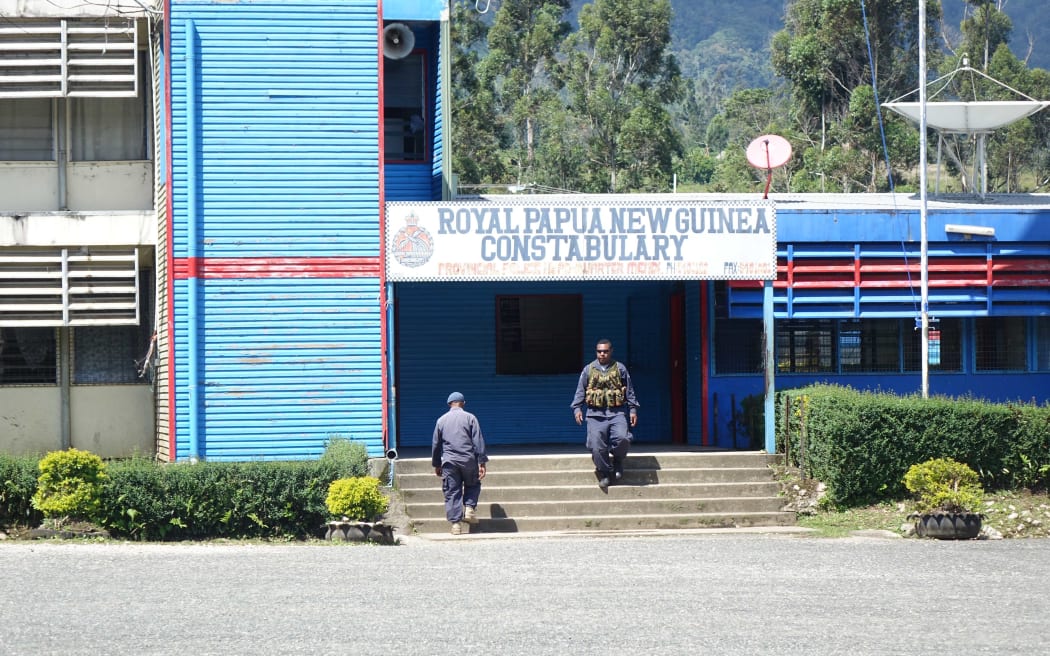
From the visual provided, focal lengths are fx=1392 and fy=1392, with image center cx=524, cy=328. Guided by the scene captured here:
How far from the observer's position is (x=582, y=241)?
686 inches

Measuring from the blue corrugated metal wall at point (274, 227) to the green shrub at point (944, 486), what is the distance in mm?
6568

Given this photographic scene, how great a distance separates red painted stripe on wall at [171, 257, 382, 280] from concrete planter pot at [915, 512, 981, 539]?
733 cm

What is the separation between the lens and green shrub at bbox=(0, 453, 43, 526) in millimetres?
14812

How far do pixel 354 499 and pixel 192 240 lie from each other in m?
4.63

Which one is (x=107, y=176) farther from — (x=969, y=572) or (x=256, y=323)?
(x=969, y=572)

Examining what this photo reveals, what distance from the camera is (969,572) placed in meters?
12.4

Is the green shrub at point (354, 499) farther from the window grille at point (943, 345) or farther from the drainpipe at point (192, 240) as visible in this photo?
the window grille at point (943, 345)

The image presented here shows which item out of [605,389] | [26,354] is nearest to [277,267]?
[26,354]

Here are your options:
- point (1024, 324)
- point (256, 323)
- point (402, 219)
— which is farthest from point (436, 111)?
point (1024, 324)

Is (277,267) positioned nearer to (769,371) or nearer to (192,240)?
(192,240)

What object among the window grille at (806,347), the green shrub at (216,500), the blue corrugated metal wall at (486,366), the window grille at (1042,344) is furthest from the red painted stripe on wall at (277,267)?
the window grille at (1042,344)

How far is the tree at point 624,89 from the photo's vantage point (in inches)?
1987

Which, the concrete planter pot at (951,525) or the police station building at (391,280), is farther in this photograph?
the police station building at (391,280)

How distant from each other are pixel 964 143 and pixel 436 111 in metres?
42.7
